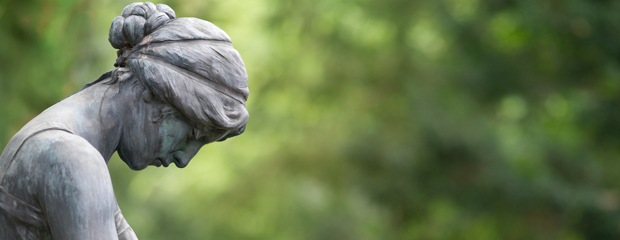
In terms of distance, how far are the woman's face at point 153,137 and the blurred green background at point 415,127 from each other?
419 centimetres

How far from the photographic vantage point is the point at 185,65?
1.48 m

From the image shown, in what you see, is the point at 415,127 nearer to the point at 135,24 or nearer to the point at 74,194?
the point at 135,24

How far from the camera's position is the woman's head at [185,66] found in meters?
1.48

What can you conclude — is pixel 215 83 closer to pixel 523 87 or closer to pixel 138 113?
pixel 138 113

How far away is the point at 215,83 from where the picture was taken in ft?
4.96

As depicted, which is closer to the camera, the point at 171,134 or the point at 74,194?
the point at 74,194

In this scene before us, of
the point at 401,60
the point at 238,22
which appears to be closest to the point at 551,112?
the point at 401,60

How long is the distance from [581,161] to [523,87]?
869 mm

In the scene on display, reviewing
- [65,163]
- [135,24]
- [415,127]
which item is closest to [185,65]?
[135,24]

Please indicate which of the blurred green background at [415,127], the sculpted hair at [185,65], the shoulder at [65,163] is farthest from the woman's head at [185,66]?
the blurred green background at [415,127]

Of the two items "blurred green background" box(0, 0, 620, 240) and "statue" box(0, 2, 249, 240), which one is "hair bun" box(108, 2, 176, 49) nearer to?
"statue" box(0, 2, 249, 240)

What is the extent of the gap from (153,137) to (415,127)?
16.9ft

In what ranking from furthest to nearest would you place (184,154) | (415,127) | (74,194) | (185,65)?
(415,127) < (184,154) < (185,65) < (74,194)

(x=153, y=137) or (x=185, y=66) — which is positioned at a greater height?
(x=185, y=66)
